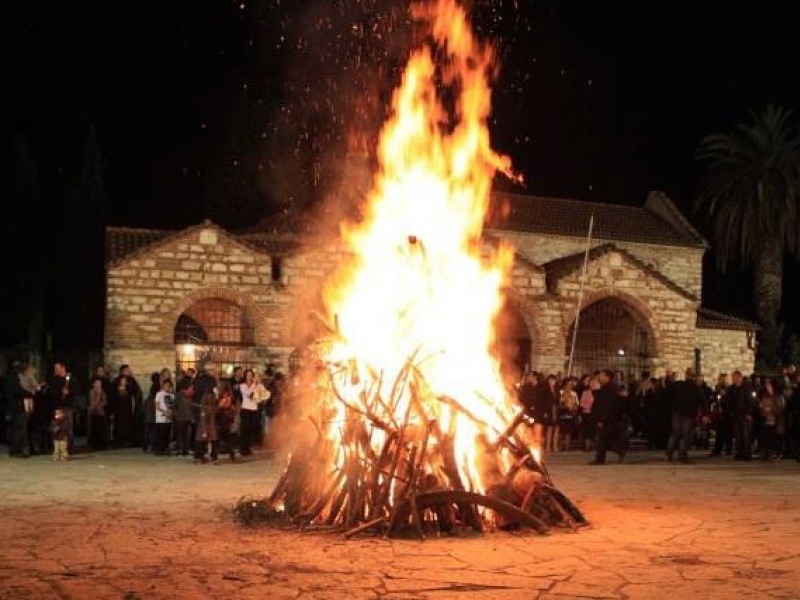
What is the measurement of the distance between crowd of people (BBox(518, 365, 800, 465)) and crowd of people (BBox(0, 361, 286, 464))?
17.7ft

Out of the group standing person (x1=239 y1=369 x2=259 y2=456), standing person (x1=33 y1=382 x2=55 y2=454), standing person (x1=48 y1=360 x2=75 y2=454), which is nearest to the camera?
standing person (x1=48 y1=360 x2=75 y2=454)

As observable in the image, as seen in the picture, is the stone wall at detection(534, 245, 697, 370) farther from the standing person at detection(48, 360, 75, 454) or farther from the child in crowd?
the child in crowd

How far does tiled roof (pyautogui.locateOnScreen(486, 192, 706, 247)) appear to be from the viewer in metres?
37.9

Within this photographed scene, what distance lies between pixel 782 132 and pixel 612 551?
37.3 meters

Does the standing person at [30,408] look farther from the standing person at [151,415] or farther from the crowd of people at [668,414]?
the crowd of people at [668,414]

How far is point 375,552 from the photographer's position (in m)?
8.65

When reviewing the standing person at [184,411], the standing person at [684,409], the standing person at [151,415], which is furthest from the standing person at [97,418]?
the standing person at [684,409]

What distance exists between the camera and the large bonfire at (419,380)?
9.80m

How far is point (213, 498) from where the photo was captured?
12.1 m

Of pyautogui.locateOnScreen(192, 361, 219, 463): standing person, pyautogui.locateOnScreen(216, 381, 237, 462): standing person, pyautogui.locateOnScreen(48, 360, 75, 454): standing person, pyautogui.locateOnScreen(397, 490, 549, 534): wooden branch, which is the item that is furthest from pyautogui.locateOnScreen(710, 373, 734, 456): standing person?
pyautogui.locateOnScreen(48, 360, 75, 454): standing person

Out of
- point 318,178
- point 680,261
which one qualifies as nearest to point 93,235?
point 318,178

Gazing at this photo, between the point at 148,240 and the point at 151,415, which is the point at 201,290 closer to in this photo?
the point at 148,240

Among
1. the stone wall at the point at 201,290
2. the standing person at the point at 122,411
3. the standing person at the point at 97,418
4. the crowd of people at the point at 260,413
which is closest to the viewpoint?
the crowd of people at the point at 260,413

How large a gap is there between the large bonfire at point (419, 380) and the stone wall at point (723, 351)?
74.0ft
